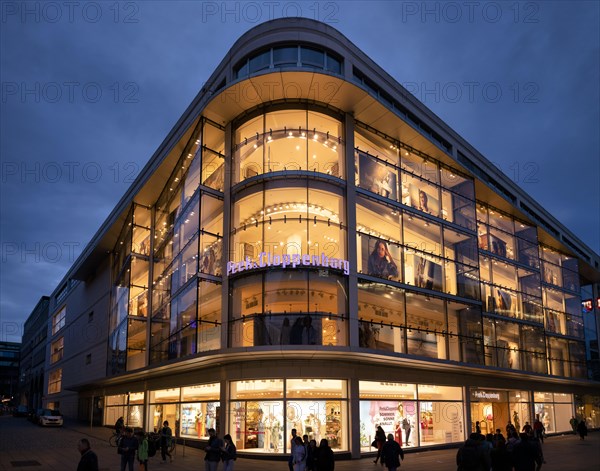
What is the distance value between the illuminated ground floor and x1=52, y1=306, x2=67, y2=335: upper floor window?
140ft

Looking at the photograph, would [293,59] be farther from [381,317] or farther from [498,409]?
[498,409]

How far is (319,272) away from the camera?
86.0ft

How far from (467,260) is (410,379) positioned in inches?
363

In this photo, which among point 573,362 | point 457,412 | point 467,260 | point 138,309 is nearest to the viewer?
point 457,412

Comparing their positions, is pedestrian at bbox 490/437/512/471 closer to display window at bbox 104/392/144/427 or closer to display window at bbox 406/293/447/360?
display window at bbox 406/293/447/360

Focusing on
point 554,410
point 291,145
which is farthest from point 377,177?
point 554,410

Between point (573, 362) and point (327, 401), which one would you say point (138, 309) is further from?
point (573, 362)

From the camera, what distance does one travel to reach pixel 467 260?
1383 inches

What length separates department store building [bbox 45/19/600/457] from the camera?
25.7 meters

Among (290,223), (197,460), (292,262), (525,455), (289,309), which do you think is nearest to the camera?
(525,455)

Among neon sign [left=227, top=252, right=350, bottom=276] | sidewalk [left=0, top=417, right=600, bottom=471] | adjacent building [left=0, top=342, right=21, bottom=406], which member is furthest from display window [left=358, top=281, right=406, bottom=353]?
adjacent building [left=0, top=342, right=21, bottom=406]

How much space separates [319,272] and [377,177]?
7.17m

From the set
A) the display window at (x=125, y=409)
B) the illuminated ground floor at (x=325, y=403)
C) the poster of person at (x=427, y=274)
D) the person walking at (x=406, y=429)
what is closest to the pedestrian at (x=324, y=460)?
the illuminated ground floor at (x=325, y=403)

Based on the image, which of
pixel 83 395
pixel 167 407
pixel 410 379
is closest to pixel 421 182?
pixel 410 379
